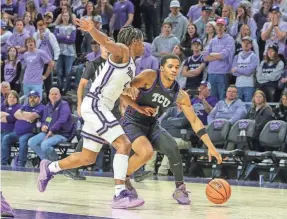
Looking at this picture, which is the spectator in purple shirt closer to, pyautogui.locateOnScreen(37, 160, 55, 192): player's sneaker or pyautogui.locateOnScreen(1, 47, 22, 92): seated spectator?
pyautogui.locateOnScreen(1, 47, 22, 92): seated spectator

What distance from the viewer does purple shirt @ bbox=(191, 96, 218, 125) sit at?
15.0 metres

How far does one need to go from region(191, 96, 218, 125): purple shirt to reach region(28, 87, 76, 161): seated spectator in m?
2.53

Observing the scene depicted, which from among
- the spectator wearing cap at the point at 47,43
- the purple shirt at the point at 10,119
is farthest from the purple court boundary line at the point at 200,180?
the spectator wearing cap at the point at 47,43

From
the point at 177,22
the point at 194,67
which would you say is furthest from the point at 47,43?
the point at 194,67

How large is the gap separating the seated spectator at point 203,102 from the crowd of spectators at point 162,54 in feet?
0.06

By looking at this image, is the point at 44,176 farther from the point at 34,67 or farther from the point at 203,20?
the point at 203,20

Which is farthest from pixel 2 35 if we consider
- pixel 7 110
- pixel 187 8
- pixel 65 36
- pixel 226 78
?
pixel 226 78

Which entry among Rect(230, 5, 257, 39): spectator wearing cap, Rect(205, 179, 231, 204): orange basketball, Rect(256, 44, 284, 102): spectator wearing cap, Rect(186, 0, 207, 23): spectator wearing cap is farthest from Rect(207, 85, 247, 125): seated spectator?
Rect(205, 179, 231, 204): orange basketball

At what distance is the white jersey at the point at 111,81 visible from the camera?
834 centimetres

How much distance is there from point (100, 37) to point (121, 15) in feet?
37.8

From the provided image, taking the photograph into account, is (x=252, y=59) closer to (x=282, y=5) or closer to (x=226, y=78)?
(x=226, y=78)

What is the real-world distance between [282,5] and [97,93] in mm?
8941

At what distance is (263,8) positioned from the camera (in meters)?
17.1

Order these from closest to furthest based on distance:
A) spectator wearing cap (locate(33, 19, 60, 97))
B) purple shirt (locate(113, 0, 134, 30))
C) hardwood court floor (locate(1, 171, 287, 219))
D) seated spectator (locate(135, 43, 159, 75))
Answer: hardwood court floor (locate(1, 171, 287, 219)), seated spectator (locate(135, 43, 159, 75)), spectator wearing cap (locate(33, 19, 60, 97)), purple shirt (locate(113, 0, 134, 30))
